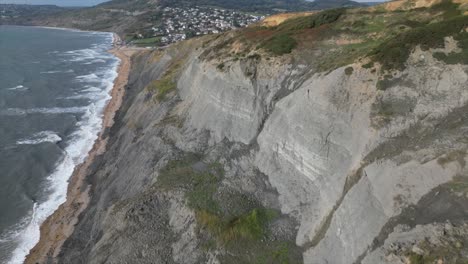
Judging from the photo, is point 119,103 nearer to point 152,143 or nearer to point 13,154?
point 13,154

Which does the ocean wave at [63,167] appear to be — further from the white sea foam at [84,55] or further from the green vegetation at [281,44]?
the white sea foam at [84,55]

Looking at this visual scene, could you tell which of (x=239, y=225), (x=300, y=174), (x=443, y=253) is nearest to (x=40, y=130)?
(x=239, y=225)

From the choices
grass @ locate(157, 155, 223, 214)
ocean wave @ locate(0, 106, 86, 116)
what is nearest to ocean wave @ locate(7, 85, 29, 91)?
ocean wave @ locate(0, 106, 86, 116)

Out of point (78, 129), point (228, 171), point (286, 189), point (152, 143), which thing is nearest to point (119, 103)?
point (78, 129)

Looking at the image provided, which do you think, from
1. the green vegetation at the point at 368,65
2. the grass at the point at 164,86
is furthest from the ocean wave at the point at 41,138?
the green vegetation at the point at 368,65

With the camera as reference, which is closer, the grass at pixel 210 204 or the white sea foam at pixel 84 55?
the grass at pixel 210 204

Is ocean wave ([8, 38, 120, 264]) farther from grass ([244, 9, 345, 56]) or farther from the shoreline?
grass ([244, 9, 345, 56])
